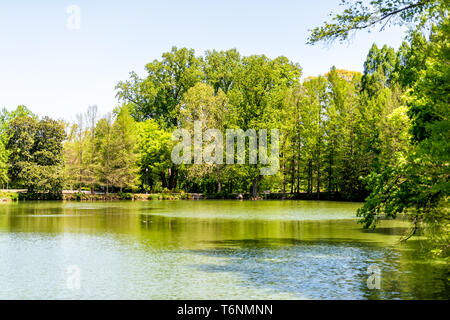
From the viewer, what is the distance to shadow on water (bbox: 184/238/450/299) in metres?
10.6

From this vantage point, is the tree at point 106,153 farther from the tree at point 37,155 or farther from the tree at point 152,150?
the tree at point 37,155

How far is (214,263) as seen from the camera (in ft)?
46.0

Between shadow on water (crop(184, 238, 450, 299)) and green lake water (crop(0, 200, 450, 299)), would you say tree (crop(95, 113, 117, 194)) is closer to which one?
green lake water (crop(0, 200, 450, 299))

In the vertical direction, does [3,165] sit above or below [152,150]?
below

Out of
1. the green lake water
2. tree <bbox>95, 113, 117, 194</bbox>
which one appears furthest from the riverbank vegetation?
the green lake water

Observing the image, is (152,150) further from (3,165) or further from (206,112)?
(3,165)

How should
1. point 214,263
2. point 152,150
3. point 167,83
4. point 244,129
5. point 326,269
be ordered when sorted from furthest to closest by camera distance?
point 167,83 < point 152,150 < point 244,129 < point 214,263 < point 326,269

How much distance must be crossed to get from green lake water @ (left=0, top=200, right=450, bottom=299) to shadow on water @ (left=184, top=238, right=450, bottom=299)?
0.02 metres

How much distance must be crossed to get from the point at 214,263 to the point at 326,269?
306cm

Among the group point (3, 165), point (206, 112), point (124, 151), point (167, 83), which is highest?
point (167, 83)

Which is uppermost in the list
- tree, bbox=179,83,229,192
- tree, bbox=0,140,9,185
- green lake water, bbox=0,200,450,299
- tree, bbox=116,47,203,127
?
tree, bbox=116,47,203,127

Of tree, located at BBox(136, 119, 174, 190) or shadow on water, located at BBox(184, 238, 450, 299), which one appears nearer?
shadow on water, located at BBox(184, 238, 450, 299)

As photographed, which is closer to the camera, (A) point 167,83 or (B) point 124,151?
→ (B) point 124,151

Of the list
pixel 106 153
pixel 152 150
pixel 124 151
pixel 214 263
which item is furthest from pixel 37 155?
pixel 214 263
